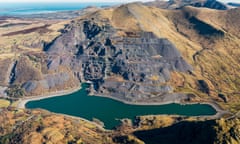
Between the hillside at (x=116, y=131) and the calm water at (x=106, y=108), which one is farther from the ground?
the hillside at (x=116, y=131)

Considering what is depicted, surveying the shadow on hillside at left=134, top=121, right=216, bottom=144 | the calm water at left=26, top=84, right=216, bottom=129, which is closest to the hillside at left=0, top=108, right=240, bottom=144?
the shadow on hillside at left=134, top=121, right=216, bottom=144

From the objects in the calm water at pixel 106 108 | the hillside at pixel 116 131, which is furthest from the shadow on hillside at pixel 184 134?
the calm water at pixel 106 108

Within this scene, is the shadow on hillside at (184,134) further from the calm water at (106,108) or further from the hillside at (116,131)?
the calm water at (106,108)

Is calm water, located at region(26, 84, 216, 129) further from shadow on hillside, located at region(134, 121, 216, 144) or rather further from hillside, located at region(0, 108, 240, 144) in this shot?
shadow on hillside, located at region(134, 121, 216, 144)

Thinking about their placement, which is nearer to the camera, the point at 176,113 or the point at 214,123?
the point at 214,123

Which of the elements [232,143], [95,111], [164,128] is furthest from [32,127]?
[232,143]

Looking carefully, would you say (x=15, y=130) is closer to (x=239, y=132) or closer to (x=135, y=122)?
(x=135, y=122)

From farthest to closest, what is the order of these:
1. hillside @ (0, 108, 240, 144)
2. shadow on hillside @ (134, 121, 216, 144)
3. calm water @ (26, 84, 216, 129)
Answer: calm water @ (26, 84, 216, 129) < hillside @ (0, 108, 240, 144) < shadow on hillside @ (134, 121, 216, 144)

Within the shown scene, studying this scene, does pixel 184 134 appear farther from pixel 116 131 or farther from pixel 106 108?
pixel 106 108
